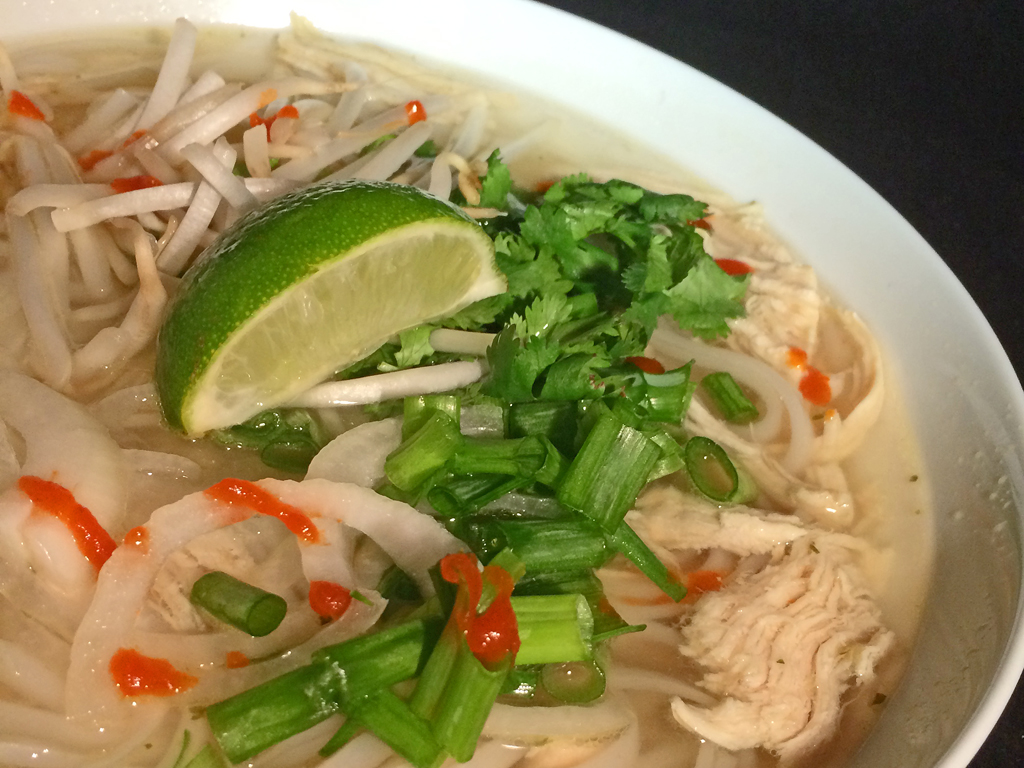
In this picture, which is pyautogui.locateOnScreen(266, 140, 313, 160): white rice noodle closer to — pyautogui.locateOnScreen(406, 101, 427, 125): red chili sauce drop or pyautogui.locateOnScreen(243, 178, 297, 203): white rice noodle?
pyautogui.locateOnScreen(243, 178, 297, 203): white rice noodle

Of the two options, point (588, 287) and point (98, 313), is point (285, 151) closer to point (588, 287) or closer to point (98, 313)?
point (98, 313)

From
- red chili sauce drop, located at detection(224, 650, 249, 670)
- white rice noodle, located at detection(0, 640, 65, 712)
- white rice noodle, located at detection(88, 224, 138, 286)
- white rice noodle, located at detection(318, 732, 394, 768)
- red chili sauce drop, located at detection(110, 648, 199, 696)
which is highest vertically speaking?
white rice noodle, located at detection(88, 224, 138, 286)

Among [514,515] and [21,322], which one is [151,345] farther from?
[514,515]

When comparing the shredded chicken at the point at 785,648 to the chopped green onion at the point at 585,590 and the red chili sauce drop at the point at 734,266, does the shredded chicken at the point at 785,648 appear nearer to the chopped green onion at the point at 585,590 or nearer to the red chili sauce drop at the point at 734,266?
the chopped green onion at the point at 585,590

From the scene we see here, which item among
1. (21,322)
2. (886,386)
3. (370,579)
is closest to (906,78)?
(886,386)

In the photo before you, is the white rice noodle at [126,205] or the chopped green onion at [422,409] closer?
the chopped green onion at [422,409]

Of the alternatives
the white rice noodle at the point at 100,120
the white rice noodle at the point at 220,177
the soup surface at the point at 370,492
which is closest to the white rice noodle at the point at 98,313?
the soup surface at the point at 370,492

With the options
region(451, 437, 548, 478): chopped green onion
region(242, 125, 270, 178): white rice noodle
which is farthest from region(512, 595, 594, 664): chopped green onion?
region(242, 125, 270, 178): white rice noodle
